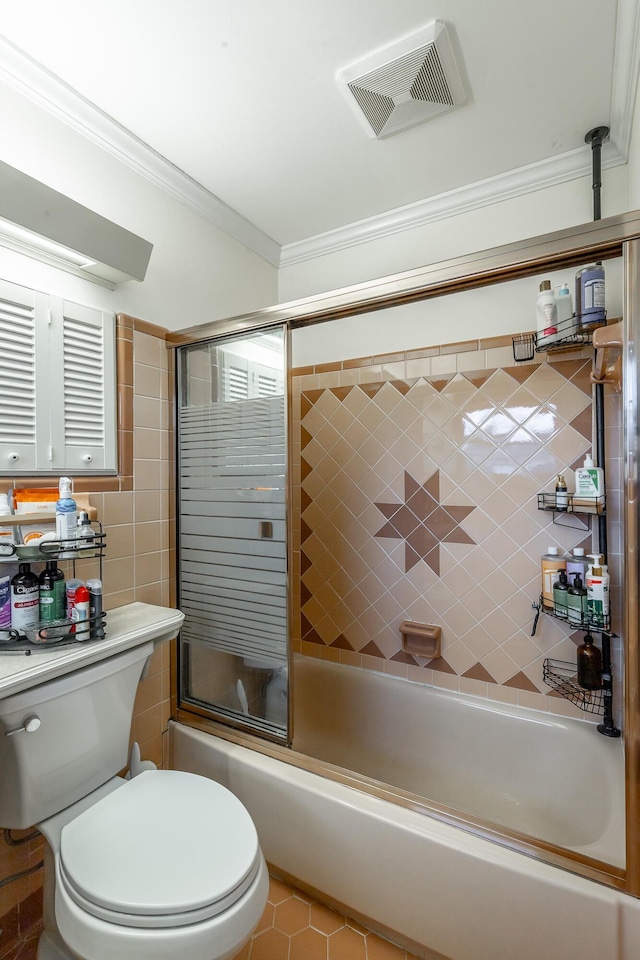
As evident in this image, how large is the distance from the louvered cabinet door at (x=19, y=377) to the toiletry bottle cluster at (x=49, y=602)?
0.35m

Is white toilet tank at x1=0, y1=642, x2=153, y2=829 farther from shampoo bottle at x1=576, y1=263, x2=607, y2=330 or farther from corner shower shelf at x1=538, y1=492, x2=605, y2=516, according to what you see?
shampoo bottle at x1=576, y1=263, x2=607, y2=330

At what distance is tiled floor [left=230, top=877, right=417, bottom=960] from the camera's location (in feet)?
4.35

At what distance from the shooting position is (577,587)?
Answer: 1732 millimetres

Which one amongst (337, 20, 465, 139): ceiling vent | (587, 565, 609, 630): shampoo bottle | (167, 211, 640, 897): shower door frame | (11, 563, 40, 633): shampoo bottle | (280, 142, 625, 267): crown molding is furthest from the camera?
(280, 142, 625, 267): crown molding

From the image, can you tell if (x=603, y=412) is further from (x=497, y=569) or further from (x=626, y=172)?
(x=626, y=172)

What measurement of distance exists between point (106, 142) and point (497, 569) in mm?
2208

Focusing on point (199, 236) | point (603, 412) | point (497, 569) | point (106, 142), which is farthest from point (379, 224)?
point (497, 569)

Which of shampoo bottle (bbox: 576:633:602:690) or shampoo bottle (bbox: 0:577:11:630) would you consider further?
shampoo bottle (bbox: 576:633:602:690)

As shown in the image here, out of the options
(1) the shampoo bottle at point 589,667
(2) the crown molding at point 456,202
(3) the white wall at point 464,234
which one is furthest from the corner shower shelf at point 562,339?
(1) the shampoo bottle at point 589,667

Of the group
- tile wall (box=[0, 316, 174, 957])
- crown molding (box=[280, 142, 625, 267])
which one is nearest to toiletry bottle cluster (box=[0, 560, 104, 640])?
tile wall (box=[0, 316, 174, 957])

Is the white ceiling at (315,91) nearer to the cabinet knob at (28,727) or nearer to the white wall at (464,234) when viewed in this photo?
the white wall at (464,234)

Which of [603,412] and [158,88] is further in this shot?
[603,412]

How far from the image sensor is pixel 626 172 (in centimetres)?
177

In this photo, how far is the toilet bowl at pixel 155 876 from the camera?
937 mm
